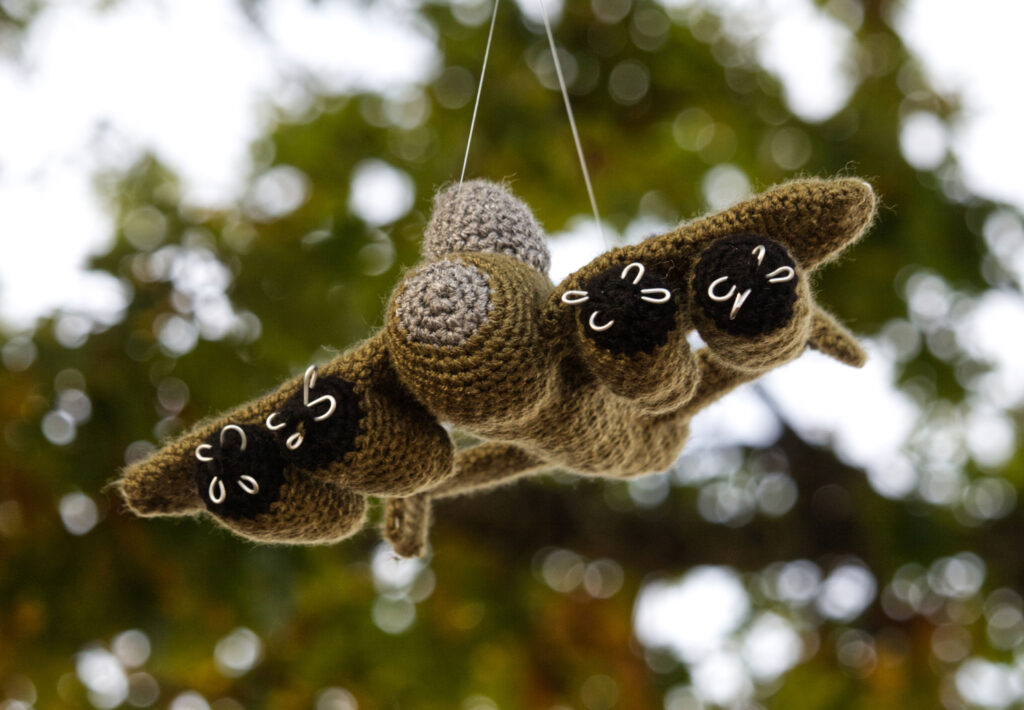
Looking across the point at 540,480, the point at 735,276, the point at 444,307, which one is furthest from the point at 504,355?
the point at 540,480

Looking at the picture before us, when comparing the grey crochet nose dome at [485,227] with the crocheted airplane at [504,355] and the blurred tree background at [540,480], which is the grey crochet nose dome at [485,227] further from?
the blurred tree background at [540,480]

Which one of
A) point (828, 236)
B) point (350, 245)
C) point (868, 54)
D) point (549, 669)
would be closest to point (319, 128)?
point (350, 245)

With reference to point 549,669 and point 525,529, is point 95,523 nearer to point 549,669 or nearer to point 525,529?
point 525,529

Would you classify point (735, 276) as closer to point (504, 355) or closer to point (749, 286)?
point (749, 286)

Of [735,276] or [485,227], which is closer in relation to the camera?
[735,276]

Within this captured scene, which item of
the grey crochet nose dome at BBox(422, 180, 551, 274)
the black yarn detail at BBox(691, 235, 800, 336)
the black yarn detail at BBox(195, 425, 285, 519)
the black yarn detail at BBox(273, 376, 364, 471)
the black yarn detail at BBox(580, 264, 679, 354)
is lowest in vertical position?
the black yarn detail at BBox(195, 425, 285, 519)

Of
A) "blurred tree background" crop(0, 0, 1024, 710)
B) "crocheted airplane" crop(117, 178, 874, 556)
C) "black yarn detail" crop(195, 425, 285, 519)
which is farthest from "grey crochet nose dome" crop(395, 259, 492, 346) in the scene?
"blurred tree background" crop(0, 0, 1024, 710)

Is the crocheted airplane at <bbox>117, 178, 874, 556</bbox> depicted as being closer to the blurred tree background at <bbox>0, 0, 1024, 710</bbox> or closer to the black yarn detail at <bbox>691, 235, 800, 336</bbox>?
the black yarn detail at <bbox>691, 235, 800, 336</bbox>
